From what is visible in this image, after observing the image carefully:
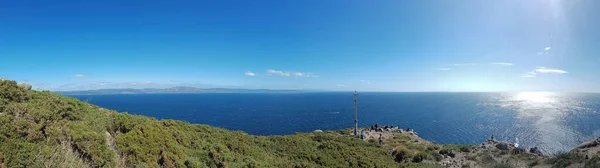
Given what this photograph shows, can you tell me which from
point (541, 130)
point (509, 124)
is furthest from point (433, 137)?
point (509, 124)

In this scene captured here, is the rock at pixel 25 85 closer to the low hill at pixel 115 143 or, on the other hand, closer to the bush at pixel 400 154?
the low hill at pixel 115 143

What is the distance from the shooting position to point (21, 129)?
775cm

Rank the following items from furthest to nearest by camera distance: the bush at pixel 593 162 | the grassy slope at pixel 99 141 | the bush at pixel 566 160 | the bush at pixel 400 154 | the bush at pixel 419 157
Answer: the bush at pixel 400 154 < the bush at pixel 419 157 < the bush at pixel 566 160 < the bush at pixel 593 162 < the grassy slope at pixel 99 141

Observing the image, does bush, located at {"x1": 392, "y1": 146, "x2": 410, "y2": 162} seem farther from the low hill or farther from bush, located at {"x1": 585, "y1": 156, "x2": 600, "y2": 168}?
bush, located at {"x1": 585, "y1": 156, "x2": 600, "y2": 168}

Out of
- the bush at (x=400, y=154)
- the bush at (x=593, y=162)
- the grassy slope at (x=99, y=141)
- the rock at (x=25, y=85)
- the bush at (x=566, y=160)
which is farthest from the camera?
the bush at (x=400, y=154)

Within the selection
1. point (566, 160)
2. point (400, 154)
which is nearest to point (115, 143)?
point (400, 154)

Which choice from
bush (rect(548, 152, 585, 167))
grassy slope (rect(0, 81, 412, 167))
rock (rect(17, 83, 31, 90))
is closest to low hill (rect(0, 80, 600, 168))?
grassy slope (rect(0, 81, 412, 167))

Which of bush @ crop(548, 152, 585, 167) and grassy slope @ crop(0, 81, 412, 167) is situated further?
bush @ crop(548, 152, 585, 167)

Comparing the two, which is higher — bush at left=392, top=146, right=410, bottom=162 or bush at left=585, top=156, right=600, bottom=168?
bush at left=585, top=156, right=600, bottom=168

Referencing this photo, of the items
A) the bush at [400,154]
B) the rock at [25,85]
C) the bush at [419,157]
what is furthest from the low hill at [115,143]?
the bush at [419,157]

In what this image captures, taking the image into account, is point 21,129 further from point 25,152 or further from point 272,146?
point 272,146

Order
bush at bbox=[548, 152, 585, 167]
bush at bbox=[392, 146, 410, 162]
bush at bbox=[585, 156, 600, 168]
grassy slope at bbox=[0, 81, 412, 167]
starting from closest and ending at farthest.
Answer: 1. grassy slope at bbox=[0, 81, 412, 167]
2. bush at bbox=[585, 156, 600, 168]
3. bush at bbox=[548, 152, 585, 167]
4. bush at bbox=[392, 146, 410, 162]

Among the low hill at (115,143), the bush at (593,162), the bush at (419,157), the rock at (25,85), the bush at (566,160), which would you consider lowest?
the bush at (419,157)

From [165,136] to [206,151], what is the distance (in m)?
1.92
